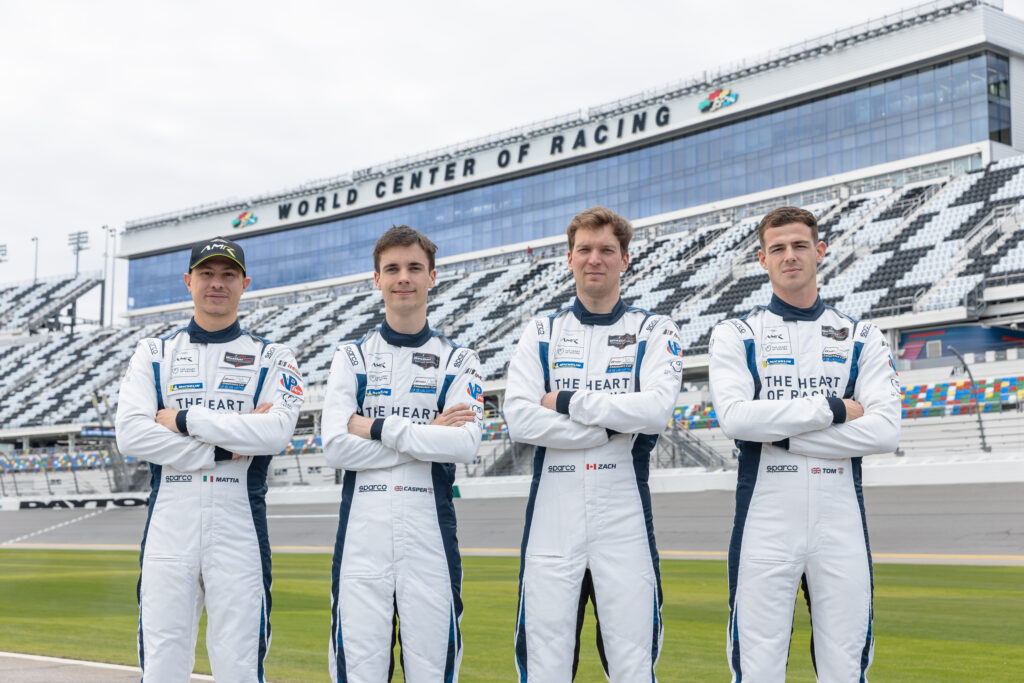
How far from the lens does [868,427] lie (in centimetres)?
434

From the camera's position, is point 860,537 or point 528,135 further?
point 528,135

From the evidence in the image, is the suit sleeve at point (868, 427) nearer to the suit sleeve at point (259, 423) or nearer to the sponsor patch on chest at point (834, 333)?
the sponsor patch on chest at point (834, 333)

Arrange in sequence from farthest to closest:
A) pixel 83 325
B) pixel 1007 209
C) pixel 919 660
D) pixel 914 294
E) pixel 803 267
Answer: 1. pixel 83 325
2. pixel 1007 209
3. pixel 914 294
4. pixel 919 660
5. pixel 803 267

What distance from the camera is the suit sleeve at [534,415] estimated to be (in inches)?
173

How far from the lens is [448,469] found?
4641 mm

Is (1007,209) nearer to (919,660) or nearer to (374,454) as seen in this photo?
(919,660)

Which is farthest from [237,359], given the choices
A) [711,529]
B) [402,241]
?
[711,529]

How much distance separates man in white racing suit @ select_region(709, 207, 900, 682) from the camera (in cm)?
421

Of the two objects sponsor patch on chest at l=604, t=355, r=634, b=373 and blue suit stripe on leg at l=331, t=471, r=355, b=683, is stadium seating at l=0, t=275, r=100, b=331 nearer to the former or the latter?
blue suit stripe on leg at l=331, t=471, r=355, b=683

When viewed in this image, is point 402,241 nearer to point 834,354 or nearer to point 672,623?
point 834,354

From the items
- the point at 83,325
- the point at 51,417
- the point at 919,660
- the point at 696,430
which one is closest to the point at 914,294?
the point at 696,430

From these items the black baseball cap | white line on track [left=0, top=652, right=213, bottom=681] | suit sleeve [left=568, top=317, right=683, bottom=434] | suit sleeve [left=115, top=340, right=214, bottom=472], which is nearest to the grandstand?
white line on track [left=0, top=652, right=213, bottom=681]

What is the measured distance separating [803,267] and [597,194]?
4536 cm

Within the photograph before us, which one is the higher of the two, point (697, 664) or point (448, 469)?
point (448, 469)
